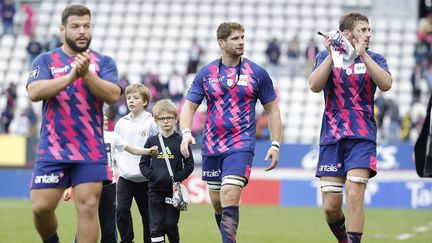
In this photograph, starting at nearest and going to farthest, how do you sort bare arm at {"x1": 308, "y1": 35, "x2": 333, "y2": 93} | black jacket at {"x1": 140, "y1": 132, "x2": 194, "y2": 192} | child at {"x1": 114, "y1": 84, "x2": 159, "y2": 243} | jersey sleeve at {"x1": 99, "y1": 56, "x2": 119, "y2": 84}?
jersey sleeve at {"x1": 99, "y1": 56, "x2": 119, "y2": 84}, bare arm at {"x1": 308, "y1": 35, "x2": 333, "y2": 93}, black jacket at {"x1": 140, "y1": 132, "x2": 194, "y2": 192}, child at {"x1": 114, "y1": 84, "x2": 159, "y2": 243}

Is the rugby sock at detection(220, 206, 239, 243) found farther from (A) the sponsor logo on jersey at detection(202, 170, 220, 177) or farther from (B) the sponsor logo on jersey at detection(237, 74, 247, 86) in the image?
(B) the sponsor logo on jersey at detection(237, 74, 247, 86)

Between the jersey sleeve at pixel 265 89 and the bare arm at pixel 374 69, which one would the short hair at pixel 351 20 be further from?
the jersey sleeve at pixel 265 89

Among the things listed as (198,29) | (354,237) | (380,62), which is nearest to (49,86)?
(354,237)

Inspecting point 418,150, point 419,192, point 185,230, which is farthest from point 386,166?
point 418,150

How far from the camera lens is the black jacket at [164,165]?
11.8 m

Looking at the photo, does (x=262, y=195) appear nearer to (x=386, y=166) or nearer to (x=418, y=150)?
(x=386, y=166)

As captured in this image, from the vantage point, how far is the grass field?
14.9 meters

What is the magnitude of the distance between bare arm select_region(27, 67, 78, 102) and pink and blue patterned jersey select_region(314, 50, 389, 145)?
→ 10.5 ft

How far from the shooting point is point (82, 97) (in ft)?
29.7

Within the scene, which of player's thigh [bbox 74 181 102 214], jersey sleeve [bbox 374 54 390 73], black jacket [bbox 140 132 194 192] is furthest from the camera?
black jacket [bbox 140 132 194 192]

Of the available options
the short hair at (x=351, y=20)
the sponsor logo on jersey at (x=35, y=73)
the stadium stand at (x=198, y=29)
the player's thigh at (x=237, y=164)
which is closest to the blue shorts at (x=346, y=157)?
the player's thigh at (x=237, y=164)

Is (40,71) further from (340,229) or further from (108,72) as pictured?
(340,229)

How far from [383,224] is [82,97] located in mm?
10523

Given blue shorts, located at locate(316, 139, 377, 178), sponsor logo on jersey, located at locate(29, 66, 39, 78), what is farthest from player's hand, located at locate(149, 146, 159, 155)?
sponsor logo on jersey, located at locate(29, 66, 39, 78)
